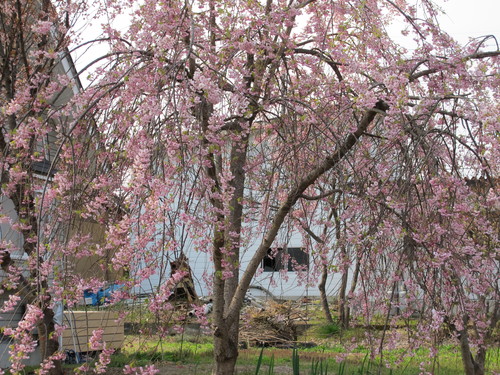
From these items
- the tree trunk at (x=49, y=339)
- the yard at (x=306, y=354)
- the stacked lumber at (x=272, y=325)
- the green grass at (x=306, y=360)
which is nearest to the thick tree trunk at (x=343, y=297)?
the yard at (x=306, y=354)

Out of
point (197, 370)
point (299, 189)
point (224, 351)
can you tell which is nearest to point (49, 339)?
point (224, 351)

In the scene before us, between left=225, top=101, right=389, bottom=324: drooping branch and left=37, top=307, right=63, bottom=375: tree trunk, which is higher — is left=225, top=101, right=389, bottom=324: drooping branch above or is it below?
above

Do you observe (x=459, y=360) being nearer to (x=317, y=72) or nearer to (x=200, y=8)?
(x=317, y=72)

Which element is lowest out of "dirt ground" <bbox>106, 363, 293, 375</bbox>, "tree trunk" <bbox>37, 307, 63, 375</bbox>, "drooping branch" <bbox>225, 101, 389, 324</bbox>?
"dirt ground" <bbox>106, 363, 293, 375</bbox>

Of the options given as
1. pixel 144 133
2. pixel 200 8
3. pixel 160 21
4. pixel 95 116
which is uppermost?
pixel 200 8

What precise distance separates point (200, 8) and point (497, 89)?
7.21ft

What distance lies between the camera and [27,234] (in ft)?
16.4

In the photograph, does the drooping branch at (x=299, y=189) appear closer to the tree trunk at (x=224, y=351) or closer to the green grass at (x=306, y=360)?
the tree trunk at (x=224, y=351)

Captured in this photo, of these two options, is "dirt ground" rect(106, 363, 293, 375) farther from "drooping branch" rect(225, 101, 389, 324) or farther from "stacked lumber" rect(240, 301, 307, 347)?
"stacked lumber" rect(240, 301, 307, 347)

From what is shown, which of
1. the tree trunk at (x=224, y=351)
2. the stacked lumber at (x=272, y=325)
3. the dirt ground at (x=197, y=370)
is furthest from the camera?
the stacked lumber at (x=272, y=325)

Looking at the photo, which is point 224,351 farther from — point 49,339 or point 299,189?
point 49,339

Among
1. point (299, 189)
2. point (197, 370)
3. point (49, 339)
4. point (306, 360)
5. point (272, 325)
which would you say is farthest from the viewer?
point (272, 325)

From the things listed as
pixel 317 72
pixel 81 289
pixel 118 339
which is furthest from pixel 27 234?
pixel 118 339

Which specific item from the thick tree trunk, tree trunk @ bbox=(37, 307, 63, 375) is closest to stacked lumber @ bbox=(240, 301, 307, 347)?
the thick tree trunk
